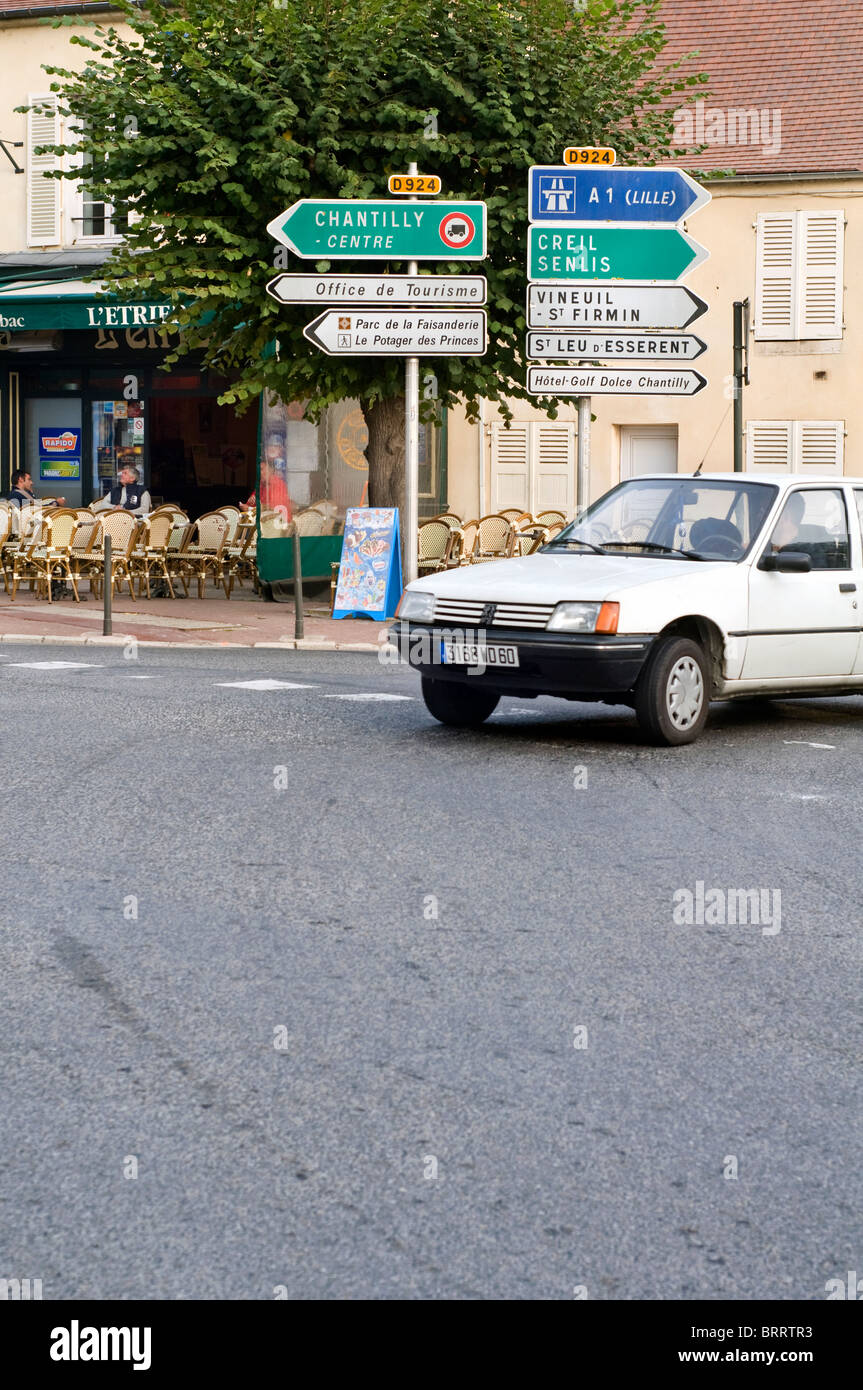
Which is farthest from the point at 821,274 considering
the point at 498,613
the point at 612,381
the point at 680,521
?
the point at 498,613

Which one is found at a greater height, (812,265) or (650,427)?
(812,265)

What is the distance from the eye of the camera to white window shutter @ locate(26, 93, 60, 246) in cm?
2878

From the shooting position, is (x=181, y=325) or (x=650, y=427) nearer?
(x=181, y=325)

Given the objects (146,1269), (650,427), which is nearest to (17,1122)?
(146,1269)

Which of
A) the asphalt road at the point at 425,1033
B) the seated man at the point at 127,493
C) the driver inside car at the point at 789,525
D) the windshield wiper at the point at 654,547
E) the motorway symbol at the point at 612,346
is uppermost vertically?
the motorway symbol at the point at 612,346

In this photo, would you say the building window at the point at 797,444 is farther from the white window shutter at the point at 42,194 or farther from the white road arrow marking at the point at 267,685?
the white road arrow marking at the point at 267,685

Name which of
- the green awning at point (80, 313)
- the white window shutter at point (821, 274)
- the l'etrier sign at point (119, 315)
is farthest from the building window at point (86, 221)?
the white window shutter at point (821, 274)

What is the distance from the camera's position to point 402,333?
18.9 m

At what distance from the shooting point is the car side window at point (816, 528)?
11156 mm

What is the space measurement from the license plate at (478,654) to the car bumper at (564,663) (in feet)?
0.08

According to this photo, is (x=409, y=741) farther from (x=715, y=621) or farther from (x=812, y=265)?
(x=812, y=265)

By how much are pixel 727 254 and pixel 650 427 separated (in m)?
2.77
